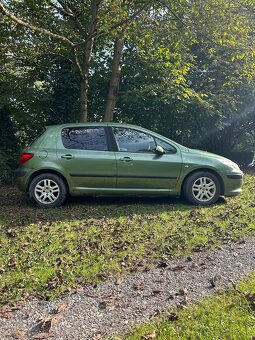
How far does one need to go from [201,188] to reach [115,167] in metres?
1.74

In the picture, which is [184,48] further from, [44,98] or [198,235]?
[198,235]

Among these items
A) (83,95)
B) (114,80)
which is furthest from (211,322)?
(114,80)

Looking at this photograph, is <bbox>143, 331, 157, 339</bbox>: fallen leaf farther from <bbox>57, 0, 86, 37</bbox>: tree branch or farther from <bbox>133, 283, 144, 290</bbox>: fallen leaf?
<bbox>57, 0, 86, 37</bbox>: tree branch

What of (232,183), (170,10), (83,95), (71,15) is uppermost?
(170,10)

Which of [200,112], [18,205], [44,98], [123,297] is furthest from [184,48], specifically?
[123,297]

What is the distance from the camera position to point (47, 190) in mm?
6609

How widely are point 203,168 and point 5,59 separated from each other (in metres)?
5.53

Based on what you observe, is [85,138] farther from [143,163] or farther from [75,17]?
[75,17]

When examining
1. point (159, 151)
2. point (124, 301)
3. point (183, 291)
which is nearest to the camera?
point (124, 301)

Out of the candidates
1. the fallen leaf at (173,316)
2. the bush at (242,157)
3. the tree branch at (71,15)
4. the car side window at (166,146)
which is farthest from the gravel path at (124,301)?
the bush at (242,157)

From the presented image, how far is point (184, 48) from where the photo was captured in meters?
10.1

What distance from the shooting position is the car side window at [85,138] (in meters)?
6.75

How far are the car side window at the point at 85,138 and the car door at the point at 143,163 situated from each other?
0.29 meters

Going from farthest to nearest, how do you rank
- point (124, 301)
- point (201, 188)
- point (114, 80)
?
point (114, 80) < point (201, 188) < point (124, 301)
